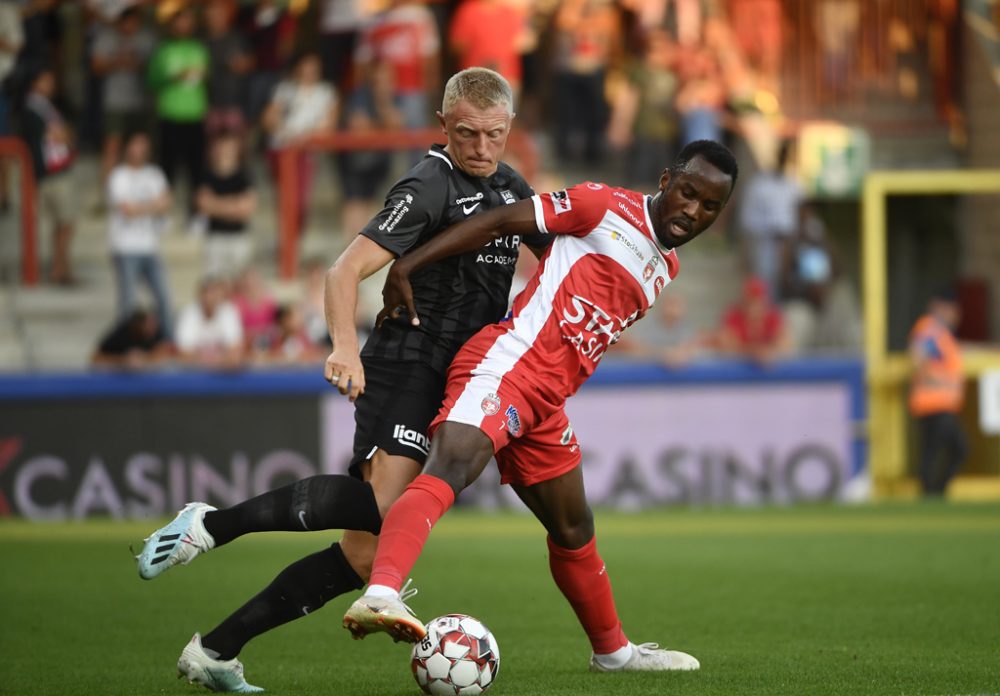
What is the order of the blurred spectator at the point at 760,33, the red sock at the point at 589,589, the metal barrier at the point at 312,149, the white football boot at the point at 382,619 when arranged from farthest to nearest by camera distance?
the blurred spectator at the point at 760,33
the metal barrier at the point at 312,149
the red sock at the point at 589,589
the white football boot at the point at 382,619

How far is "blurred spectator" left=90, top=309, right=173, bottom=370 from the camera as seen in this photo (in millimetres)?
14461

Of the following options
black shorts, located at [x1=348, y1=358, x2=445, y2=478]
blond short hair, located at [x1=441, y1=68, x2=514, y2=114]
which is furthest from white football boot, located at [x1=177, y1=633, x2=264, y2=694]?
blond short hair, located at [x1=441, y1=68, x2=514, y2=114]

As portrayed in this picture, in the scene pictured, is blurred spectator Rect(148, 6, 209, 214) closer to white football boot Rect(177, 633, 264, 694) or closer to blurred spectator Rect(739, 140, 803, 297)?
blurred spectator Rect(739, 140, 803, 297)

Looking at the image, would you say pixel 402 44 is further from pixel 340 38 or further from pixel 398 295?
pixel 398 295

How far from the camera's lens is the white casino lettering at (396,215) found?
18.4ft

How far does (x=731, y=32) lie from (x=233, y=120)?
6.04 meters

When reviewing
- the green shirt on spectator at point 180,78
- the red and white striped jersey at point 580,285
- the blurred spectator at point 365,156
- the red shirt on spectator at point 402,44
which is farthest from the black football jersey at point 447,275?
the green shirt on spectator at point 180,78

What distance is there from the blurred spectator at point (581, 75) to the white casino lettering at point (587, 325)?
11433 millimetres

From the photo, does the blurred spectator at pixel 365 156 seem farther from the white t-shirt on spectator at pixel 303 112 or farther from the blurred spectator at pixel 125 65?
the blurred spectator at pixel 125 65

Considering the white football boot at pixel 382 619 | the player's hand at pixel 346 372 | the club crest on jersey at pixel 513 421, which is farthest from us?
the club crest on jersey at pixel 513 421

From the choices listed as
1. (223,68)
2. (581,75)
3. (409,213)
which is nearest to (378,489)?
(409,213)

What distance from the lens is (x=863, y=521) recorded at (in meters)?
13.0

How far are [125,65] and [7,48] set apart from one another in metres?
1.35

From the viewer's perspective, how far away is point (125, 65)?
17.0 metres
